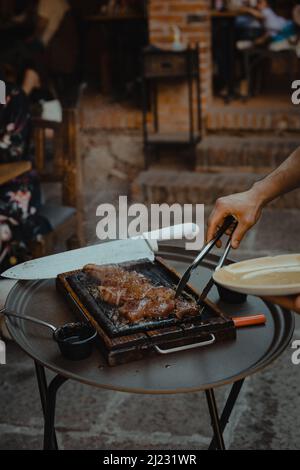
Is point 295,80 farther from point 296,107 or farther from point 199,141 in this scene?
point 199,141

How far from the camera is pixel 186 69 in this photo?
215 inches

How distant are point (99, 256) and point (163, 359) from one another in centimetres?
59

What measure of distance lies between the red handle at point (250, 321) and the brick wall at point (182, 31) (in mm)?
4265

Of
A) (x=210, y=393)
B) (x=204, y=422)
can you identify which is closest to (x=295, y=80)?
(x=204, y=422)

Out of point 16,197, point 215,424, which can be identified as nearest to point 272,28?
point 16,197

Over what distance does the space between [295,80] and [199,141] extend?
5.34ft

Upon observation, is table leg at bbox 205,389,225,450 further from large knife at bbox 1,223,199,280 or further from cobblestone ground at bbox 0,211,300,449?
cobblestone ground at bbox 0,211,300,449

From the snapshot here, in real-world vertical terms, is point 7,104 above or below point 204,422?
above

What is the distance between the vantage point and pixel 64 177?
11.6 ft

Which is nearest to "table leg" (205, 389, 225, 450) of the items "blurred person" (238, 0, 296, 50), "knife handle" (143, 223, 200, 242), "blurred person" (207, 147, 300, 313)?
"blurred person" (207, 147, 300, 313)

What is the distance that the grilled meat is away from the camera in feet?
5.34

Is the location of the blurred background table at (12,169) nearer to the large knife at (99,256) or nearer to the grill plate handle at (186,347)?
the large knife at (99,256)

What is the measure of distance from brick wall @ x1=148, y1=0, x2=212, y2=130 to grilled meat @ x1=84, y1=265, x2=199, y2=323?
411 cm

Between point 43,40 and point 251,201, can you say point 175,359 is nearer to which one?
point 251,201
